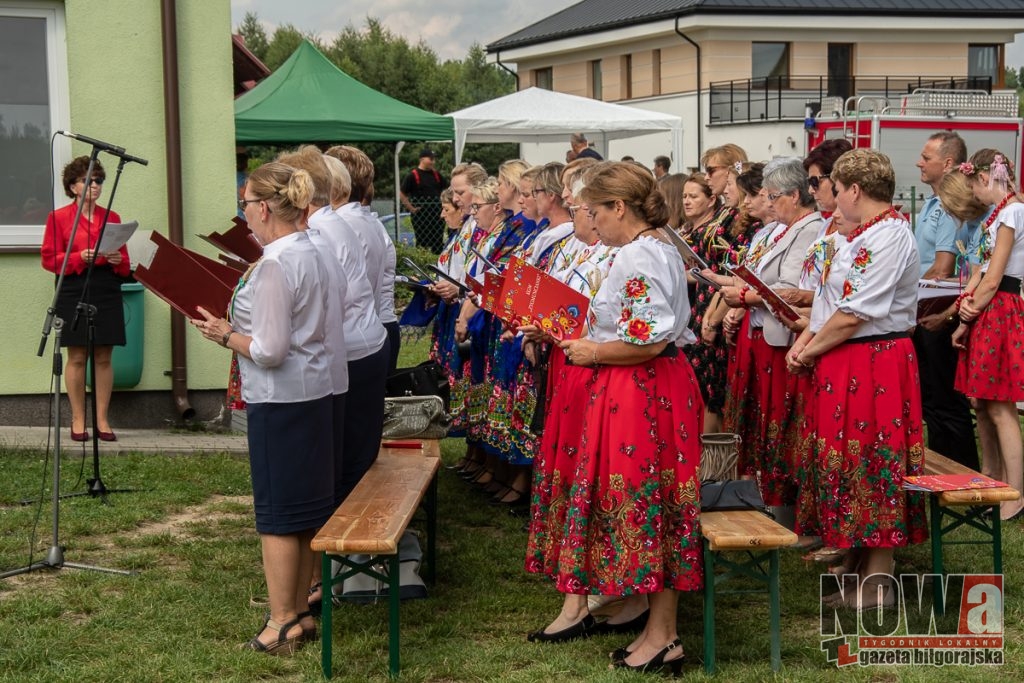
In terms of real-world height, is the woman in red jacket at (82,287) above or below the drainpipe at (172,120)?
below

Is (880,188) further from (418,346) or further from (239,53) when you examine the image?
(239,53)

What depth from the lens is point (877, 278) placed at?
17.3 ft

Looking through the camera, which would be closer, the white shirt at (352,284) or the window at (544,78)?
the white shirt at (352,284)

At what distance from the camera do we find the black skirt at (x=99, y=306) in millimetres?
8844

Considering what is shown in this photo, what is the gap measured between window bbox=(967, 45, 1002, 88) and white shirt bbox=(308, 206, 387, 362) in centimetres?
4405

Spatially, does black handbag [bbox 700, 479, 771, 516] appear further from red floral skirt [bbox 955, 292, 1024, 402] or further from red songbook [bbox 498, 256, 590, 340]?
red floral skirt [bbox 955, 292, 1024, 402]

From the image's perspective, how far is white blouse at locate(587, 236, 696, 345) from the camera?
4.64 m

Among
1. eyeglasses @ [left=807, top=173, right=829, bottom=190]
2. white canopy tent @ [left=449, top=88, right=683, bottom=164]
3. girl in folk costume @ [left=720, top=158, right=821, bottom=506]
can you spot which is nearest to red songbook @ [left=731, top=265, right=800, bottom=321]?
girl in folk costume @ [left=720, top=158, right=821, bottom=506]

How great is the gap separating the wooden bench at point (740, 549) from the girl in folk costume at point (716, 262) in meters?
2.35

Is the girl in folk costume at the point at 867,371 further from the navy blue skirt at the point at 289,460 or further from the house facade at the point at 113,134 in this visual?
the house facade at the point at 113,134

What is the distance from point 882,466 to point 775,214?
1.60 meters

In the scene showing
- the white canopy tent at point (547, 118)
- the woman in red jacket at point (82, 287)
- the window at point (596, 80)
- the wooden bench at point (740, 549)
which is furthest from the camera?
the window at point (596, 80)

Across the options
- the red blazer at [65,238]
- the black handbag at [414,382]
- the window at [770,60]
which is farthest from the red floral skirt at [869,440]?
the window at [770,60]

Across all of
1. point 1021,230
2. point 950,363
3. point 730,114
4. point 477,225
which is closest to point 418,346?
point 477,225
